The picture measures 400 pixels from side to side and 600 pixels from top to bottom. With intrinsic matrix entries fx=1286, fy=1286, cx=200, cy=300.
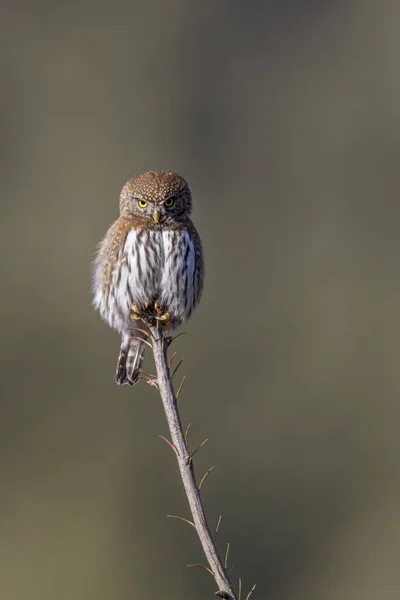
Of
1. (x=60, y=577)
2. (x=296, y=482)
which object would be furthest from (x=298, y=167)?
(x=60, y=577)

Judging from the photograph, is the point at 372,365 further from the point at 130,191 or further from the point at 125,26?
the point at 125,26

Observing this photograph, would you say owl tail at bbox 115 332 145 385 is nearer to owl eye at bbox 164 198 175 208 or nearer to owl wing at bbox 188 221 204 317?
owl wing at bbox 188 221 204 317

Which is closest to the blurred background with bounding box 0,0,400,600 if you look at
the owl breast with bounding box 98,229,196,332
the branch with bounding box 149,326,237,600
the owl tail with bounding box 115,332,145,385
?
the owl tail with bounding box 115,332,145,385

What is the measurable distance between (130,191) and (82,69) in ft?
162

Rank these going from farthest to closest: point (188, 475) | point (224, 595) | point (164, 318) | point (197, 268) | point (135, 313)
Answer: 1. point (197, 268)
2. point (135, 313)
3. point (164, 318)
4. point (188, 475)
5. point (224, 595)

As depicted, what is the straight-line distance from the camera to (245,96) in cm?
5378

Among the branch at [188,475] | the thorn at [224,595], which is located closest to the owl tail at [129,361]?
the branch at [188,475]

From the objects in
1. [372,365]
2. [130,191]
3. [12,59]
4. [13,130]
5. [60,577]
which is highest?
[12,59]

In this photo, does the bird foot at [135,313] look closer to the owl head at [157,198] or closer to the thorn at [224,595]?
the owl head at [157,198]

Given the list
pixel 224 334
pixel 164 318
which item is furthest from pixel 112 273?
pixel 224 334

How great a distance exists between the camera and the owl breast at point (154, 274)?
759 cm

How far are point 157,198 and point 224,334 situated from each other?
1985 centimetres

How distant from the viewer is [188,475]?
532 cm

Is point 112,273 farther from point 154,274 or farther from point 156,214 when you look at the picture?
point 156,214
